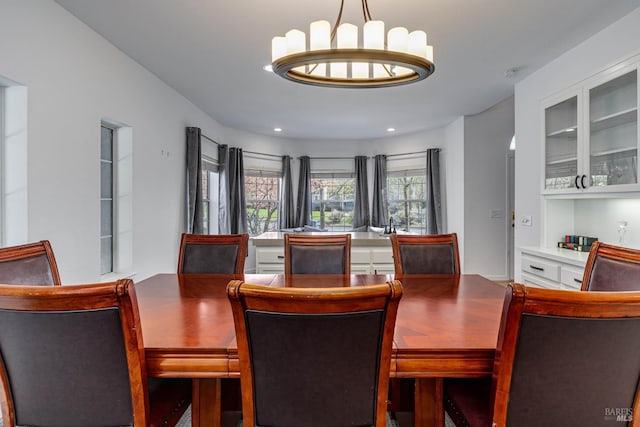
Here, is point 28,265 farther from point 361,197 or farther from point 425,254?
point 361,197

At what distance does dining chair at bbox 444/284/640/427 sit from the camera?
0.95 metres

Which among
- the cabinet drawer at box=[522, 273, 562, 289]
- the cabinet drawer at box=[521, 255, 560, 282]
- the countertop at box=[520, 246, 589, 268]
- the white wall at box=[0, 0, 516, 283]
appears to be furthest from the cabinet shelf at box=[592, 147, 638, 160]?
the white wall at box=[0, 0, 516, 283]

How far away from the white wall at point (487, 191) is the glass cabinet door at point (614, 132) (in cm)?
277

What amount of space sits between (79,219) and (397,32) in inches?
96.2

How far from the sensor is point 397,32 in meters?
1.82

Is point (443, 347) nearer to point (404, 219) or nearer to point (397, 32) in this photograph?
point (397, 32)

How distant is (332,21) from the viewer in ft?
9.06

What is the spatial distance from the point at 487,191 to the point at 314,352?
5.41 meters

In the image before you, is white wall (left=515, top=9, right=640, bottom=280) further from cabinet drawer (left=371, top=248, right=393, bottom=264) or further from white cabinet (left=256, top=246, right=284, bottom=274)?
white cabinet (left=256, top=246, right=284, bottom=274)

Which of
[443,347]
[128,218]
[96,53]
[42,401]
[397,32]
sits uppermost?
[96,53]

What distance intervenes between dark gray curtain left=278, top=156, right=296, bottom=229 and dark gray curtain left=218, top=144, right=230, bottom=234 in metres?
1.45

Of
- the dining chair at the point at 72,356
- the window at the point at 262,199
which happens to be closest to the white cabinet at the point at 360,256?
the dining chair at the point at 72,356

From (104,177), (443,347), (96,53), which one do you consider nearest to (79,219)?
(104,177)

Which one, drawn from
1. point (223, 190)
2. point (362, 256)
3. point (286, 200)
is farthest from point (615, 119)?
point (286, 200)
